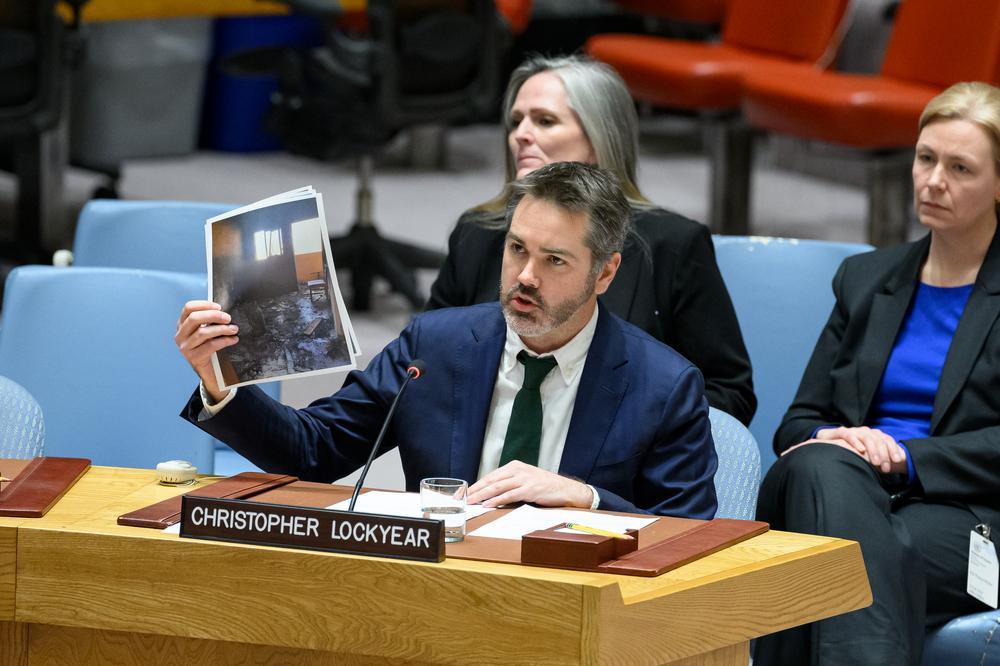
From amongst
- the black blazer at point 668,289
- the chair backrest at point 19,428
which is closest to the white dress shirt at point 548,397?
the black blazer at point 668,289

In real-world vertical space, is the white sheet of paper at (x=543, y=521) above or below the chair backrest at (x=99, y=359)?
above

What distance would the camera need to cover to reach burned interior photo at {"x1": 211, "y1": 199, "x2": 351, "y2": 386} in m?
2.23

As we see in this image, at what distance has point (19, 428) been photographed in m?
2.75

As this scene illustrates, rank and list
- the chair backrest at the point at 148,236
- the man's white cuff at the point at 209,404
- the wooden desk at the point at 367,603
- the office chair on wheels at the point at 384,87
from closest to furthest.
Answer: the wooden desk at the point at 367,603 → the man's white cuff at the point at 209,404 → the chair backrest at the point at 148,236 → the office chair on wheels at the point at 384,87

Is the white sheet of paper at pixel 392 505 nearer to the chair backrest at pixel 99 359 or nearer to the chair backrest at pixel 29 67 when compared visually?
the chair backrest at pixel 99 359

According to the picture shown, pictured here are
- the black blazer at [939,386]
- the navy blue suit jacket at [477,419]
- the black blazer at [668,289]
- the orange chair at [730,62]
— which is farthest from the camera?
the orange chair at [730,62]

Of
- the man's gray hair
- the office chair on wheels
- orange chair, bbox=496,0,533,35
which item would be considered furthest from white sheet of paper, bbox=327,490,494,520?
orange chair, bbox=496,0,533,35

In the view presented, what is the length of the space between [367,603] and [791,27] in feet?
15.2

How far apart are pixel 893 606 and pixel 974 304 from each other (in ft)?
2.21

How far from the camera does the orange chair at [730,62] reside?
19.6 ft

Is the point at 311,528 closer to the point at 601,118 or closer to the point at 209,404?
the point at 209,404

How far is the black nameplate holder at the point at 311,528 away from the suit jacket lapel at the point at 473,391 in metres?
0.55

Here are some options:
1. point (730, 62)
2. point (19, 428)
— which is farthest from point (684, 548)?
point (730, 62)

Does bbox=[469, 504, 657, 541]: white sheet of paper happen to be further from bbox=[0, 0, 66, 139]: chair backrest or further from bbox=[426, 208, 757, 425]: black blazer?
bbox=[0, 0, 66, 139]: chair backrest
